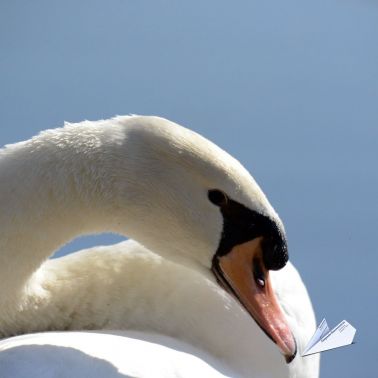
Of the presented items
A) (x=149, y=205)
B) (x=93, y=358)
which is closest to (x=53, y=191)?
(x=149, y=205)

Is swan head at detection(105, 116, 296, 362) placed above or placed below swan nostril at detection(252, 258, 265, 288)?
above

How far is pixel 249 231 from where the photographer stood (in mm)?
1575

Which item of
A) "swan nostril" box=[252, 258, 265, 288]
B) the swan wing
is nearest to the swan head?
"swan nostril" box=[252, 258, 265, 288]

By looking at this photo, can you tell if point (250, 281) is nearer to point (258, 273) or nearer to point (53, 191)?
point (258, 273)

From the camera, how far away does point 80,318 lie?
1709mm

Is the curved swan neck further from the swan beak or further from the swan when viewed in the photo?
the swan beak

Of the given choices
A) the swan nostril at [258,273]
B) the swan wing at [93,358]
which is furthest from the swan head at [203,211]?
the swan wing at [93,358]

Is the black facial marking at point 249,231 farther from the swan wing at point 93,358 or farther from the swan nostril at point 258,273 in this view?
the swan wing at point 93,358

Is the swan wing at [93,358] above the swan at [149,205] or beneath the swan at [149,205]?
beneath

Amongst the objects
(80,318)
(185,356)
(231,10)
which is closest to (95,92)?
(231,10)

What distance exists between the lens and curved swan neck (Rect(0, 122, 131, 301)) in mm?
1591

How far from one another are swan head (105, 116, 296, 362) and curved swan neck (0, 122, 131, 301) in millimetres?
24

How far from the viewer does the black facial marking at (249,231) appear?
156cm

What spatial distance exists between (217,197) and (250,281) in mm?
127
